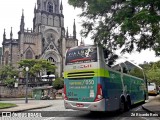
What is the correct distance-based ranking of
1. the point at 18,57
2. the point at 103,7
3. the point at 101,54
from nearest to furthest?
the point at 103,7 < the point at 101,54 < the point at 18,57

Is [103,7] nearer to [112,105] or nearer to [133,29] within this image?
[133,29]

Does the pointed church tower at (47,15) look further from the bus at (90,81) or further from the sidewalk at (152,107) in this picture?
the bus at (90,81)

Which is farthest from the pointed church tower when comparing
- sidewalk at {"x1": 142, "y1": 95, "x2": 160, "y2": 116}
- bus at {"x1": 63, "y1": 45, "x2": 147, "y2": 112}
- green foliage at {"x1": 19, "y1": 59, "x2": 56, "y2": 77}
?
bus at {"x1": 63, "y1": 45, "x2": 147, "y2": 112}

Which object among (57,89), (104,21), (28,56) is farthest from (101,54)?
(28,56)

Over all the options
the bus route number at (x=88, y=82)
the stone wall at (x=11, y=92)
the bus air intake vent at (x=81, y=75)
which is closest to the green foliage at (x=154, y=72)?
the bus air intake vent at (x=81, y=75)

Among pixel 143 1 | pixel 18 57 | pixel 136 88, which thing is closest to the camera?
pixel 143 1

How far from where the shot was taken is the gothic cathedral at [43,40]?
64.9 metres

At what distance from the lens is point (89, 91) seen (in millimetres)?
11445

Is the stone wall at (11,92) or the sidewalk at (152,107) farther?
the stone wall at (11,92)

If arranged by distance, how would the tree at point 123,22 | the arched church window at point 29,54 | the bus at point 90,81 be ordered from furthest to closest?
the arched church window at point 29,54 < the bus at point 90,81 < the tree at point 123,22

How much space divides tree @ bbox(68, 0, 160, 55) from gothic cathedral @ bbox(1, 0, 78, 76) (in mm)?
53780

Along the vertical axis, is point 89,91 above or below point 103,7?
below

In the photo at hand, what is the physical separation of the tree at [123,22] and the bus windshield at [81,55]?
0.65 meters

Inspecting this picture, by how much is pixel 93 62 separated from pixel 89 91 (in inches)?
56.9
